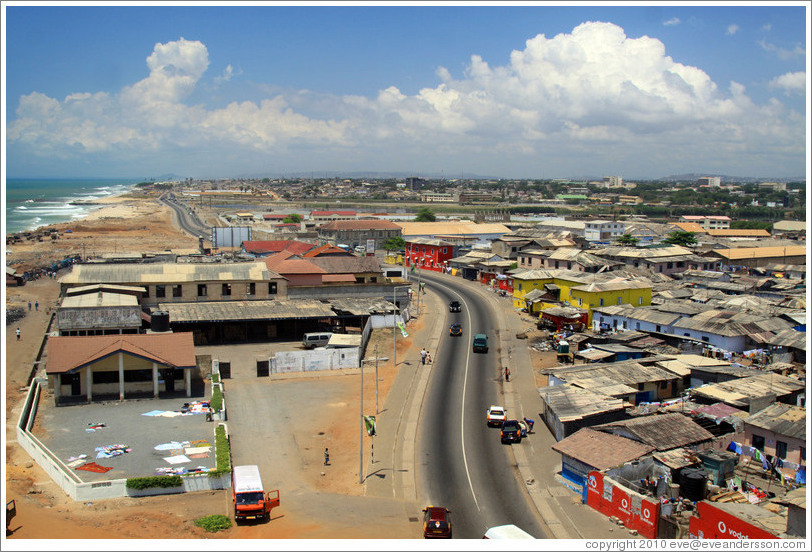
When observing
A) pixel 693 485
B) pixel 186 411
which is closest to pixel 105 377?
pixel 186 411

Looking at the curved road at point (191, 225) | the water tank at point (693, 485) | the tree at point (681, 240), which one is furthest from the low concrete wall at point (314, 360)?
the curved road at point (191, 225)

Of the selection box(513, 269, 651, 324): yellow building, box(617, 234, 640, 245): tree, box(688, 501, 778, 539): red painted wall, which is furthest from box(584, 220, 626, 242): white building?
box(688, 501, 778, 539): red painted wall

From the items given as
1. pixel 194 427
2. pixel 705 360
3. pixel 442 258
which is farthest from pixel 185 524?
pixel 442 258

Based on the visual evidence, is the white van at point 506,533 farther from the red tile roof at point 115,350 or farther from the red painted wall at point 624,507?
the red tile roof at point 115,350

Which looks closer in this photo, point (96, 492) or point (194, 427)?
point (96, 492)

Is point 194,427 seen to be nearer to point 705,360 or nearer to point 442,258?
point 705,360

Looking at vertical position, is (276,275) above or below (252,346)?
above

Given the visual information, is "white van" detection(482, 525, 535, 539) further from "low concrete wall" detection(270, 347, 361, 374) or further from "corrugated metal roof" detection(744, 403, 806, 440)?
"low concrete wall" detection(270, 347, 361, 374)
